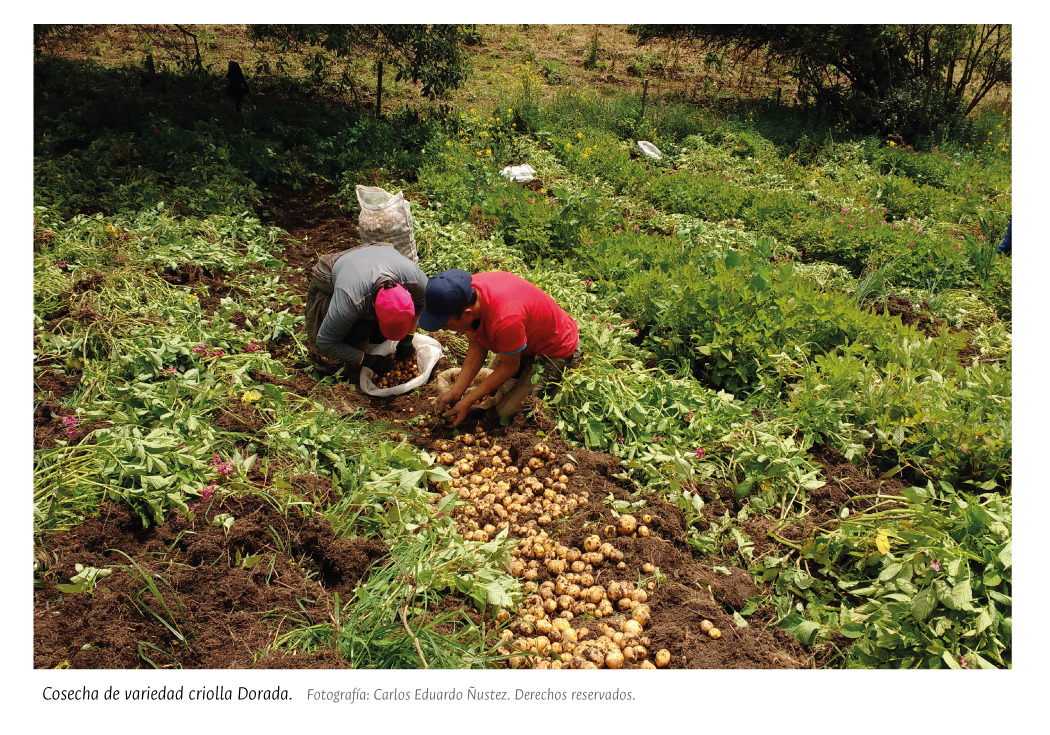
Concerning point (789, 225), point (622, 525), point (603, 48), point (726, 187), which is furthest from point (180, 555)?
point (603, 48)

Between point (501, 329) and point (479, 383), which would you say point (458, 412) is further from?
point (501, 329)

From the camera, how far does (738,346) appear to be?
385cm

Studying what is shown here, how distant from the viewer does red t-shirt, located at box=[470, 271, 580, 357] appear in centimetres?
Answer: 326

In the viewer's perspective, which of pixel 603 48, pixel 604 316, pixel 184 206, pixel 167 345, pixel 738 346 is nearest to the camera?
pixel 167 345

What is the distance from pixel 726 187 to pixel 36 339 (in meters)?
6.91

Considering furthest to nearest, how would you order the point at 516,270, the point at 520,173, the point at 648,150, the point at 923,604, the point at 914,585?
the point at 648,150 → the point at 520,173 → the point at 516,270 → the point at 914,585 → the point at 923,604

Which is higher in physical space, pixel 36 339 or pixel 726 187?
pixel 726 187

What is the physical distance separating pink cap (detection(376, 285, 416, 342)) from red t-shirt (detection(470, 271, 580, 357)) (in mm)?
514

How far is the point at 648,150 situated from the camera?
9227 mm

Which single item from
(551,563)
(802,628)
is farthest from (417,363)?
(802,628)

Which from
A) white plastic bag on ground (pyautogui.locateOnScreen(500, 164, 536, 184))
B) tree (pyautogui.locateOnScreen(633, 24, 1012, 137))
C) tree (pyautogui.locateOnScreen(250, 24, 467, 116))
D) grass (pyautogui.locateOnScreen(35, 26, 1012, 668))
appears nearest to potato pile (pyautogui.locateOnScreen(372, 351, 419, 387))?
grass (pyautogui.locateOnScreen(35, 26, 1012, 668))

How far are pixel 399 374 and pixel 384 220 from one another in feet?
4.34

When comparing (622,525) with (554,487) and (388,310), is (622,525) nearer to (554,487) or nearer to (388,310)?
(554,487)

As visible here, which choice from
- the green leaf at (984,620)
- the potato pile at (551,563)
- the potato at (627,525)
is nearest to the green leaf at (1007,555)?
the green leaf at (984,620)
